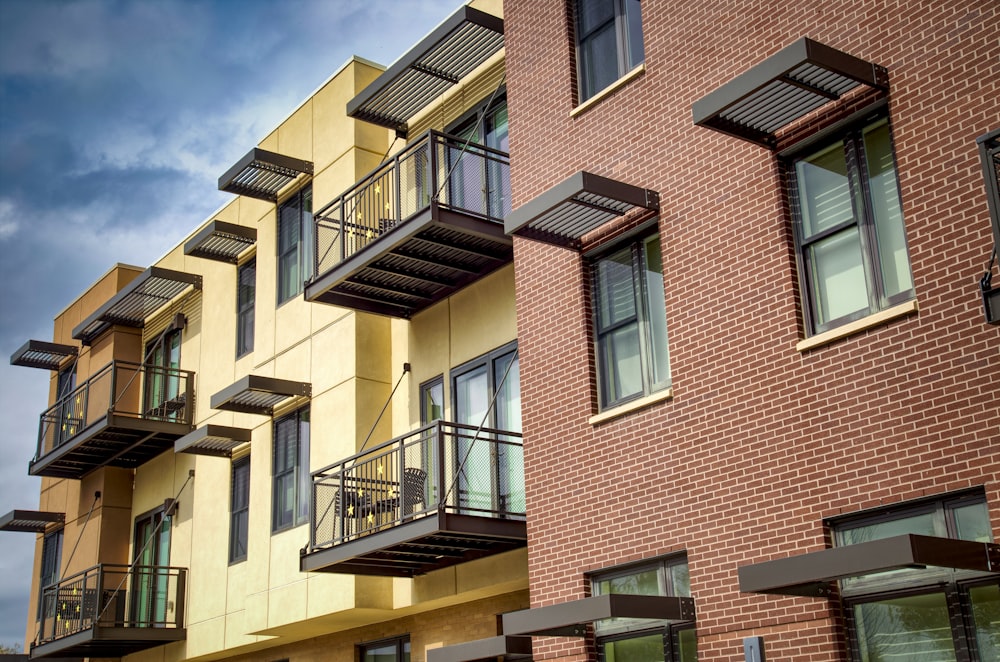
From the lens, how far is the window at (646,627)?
1224 cm

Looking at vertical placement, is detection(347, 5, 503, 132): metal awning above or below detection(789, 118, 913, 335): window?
above

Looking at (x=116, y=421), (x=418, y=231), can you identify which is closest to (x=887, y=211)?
(x=418, y=231)

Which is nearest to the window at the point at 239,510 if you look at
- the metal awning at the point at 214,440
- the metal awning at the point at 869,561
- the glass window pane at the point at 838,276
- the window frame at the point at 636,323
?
the metal awning at the point at 214,440

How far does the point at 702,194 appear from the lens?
A: 1275 cm

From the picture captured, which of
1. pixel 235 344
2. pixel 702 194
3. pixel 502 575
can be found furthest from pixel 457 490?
pixel 235 344

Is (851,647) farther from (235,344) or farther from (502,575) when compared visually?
(235,344)

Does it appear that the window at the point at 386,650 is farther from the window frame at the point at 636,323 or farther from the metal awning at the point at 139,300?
the metal awning at the point at 139,300

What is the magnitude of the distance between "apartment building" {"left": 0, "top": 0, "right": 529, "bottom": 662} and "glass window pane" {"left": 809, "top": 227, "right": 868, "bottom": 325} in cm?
557

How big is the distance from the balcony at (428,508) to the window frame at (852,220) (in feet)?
16.7

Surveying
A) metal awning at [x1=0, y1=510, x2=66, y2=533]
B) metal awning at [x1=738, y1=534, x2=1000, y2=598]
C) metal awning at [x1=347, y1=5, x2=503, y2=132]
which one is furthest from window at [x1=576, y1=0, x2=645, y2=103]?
metal awning at [x1=0, y1=510, x2=66, y2=533]

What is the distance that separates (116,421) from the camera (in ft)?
83.5

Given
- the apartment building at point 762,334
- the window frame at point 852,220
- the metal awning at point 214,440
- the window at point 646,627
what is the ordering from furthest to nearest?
1. the metal awning at point 214,440
2. the window at point 646,627
3. the window frame at point 852,220
4. the apartment building at point 762,334

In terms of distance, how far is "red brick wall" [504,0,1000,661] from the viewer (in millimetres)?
10078

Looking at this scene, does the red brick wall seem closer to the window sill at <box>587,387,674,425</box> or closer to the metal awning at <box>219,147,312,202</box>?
the window sill at <box>587,387,674,425</box>
